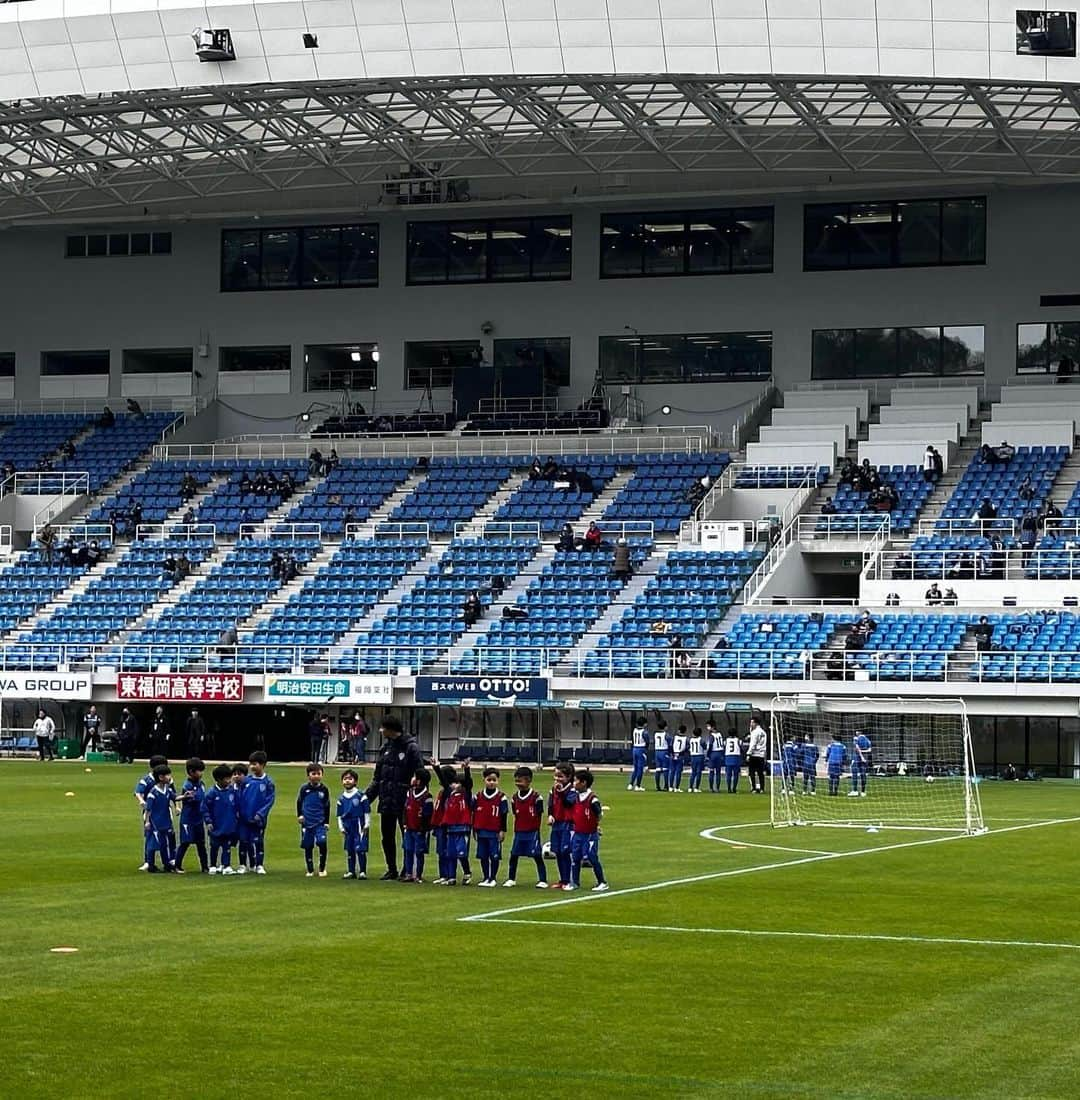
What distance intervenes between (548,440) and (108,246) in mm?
18163

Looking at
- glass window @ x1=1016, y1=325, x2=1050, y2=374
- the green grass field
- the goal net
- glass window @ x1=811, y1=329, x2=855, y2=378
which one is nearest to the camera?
the green grass field

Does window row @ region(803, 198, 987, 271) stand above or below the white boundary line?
above

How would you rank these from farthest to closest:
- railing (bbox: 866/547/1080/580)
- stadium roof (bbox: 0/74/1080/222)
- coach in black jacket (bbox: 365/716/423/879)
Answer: railing (bbox: 866/547/1080/580), stadium roof (bbox: 0/74/1080/222), coach in black jacket (bbox: 365/716/423/879)

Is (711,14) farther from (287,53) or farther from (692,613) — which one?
(692,613)

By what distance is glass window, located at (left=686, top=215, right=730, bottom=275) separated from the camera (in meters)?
63.7

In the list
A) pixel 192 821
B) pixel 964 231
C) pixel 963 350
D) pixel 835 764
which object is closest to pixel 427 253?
pixel 964 231

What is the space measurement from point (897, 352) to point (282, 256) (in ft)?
68.9

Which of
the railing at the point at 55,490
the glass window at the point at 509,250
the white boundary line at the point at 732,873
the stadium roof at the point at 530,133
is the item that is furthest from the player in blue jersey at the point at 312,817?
the glass window at the point at 509,250

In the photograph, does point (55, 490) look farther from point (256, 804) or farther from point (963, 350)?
point (256, 804)

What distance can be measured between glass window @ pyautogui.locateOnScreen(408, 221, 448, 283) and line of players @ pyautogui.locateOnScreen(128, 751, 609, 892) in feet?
147

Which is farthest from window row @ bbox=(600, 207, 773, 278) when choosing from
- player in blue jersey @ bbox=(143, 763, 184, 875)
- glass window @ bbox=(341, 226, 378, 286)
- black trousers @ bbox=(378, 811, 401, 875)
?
player in blue jersey @ bbox=(143, 763, 184, 875)

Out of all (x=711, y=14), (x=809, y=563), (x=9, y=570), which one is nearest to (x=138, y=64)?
(x=711, y=14)

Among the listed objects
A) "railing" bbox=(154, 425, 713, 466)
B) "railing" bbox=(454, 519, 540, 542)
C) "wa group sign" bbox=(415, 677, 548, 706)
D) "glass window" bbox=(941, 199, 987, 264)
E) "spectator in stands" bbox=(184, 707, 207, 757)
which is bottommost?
"spectator in stands" bbox=(184, 707, 207, 757)

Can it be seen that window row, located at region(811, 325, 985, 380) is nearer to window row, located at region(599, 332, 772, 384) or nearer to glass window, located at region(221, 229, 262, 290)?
window row, located at region(599, 332, 772, 384)
